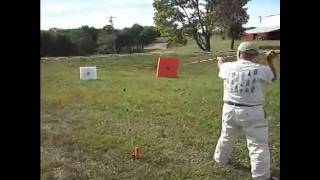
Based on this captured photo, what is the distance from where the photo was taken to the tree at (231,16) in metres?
3.34

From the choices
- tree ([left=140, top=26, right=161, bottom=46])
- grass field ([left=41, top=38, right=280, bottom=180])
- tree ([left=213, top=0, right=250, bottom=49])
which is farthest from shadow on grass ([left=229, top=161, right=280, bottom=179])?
tree ([left=140, top=26, right=161, bottom=46])

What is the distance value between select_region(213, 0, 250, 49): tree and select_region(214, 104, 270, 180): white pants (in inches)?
13.9

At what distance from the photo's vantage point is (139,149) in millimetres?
3359

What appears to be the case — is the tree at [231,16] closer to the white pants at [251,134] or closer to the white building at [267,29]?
the white building at [267,29]

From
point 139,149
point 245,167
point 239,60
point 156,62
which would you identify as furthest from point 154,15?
point 245,167

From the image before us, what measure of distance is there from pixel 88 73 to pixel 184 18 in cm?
58

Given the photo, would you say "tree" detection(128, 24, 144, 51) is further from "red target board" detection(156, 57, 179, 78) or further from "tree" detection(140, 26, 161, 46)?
"red target board" detection(156, 57, 179, 78)

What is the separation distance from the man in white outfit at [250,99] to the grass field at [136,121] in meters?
0.05

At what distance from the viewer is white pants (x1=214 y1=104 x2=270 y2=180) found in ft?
10.8

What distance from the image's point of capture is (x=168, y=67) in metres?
3.40

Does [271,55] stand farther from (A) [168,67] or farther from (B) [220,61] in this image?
(A) [168,67]

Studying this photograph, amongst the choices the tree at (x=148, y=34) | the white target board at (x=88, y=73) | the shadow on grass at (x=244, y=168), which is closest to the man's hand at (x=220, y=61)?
the tree at (x=148, y=34)
